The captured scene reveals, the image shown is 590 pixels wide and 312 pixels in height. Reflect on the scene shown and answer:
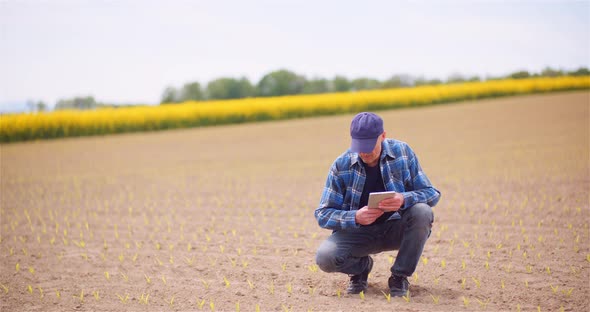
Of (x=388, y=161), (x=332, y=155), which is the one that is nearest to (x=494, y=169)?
(x=332, y=155)

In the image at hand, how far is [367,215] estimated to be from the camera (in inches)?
148

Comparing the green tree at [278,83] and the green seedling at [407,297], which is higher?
the green tree at [278,83]

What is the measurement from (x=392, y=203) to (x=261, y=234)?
10.1ft

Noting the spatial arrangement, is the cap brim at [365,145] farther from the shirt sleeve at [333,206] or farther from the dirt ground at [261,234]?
the dirt ground at [261,234]

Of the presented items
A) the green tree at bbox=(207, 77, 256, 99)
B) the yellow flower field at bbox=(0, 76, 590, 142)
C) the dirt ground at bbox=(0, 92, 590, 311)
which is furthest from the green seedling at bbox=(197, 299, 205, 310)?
the green tree at bbox=(207, 77, 256, 99)

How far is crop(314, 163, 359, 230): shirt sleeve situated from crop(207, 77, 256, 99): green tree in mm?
25403

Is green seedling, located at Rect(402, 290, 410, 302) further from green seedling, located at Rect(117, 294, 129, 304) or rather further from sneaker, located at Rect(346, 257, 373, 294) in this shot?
green seedling, located at Rect(117, 294, 129, 304)

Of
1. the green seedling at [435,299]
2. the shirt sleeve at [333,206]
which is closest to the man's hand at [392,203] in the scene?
the shirt sleeve at [333,206]

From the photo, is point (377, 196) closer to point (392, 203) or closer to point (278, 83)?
point (392, 203)

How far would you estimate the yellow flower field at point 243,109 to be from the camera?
73.6 ft

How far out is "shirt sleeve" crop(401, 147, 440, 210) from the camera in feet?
A: 12.8

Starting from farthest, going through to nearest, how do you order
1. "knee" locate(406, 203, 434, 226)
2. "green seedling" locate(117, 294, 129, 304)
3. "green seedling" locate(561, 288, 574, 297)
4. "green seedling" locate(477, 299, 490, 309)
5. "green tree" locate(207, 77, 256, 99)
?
"green tree" locate(207, 77, 256, 99), "green seedling" locate(117, 294, 129, 304), "green seedling" locate(561, 288, 574, 297), "green seedling" locate(477, 299, 490, 309), "knee" locate(406, 203, 434, 226)

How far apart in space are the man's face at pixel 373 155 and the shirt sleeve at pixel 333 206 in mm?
226

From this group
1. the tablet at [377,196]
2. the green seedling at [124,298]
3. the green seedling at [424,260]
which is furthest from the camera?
the green seedling at [424,260]
